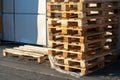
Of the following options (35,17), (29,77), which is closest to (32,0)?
(35,17)

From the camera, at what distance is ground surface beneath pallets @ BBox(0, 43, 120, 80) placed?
7258mm

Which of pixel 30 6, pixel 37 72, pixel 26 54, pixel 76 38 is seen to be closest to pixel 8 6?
pixel 30 6

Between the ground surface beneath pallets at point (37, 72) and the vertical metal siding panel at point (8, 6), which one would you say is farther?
the vertical metal siding panel at point (8, 6)

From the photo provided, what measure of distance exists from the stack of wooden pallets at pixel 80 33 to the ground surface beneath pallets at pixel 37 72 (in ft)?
0.88

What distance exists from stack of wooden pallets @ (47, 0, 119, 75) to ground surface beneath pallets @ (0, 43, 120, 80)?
0.27m

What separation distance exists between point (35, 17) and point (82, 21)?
430 centimetres

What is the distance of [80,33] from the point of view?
7297 millimetres

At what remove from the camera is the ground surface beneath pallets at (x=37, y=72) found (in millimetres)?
7258

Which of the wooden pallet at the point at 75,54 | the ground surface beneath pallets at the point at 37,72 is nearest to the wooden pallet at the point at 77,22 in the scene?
the wooden pallet at the point at 75,54

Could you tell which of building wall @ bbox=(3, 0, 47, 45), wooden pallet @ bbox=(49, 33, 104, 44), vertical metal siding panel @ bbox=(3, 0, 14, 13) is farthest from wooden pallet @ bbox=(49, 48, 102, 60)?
vertical metal siding panel @ bbox=(3, 0, 14, 13)

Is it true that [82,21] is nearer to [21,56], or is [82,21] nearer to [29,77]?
[29,77]

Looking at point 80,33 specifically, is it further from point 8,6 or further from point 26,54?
point 8,6

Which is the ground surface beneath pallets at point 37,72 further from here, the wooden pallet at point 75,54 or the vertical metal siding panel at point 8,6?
the vertical metal siding panel at point 8,6

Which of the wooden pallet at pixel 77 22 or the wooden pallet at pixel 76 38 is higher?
the wooden pallet at pixel 77 22
